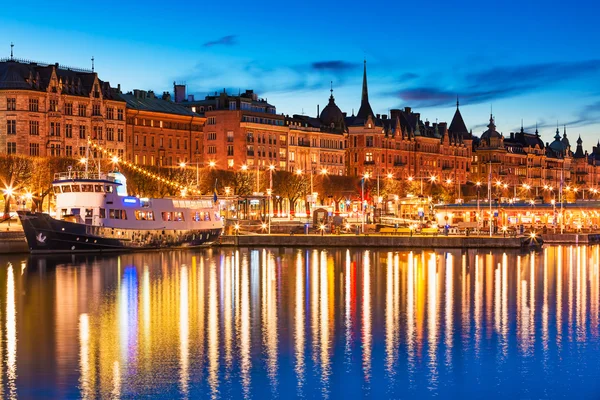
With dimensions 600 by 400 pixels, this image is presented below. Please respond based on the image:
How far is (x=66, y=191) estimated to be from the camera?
77.6 metres

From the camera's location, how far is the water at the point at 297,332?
97.7 ft

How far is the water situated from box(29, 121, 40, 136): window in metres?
47.3

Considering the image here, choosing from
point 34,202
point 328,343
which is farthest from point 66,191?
point 328,343

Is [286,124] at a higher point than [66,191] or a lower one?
higher

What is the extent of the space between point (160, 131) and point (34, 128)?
22247mm

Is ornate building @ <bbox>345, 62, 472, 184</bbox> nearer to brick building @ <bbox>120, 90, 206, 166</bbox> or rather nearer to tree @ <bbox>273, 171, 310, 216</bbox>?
tree @ <bbox>273, 171, 310, 216</bbox>

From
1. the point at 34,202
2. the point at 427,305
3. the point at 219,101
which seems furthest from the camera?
the point at 219,101

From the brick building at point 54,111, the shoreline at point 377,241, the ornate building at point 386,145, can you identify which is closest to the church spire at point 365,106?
the ornate building at point 386,145

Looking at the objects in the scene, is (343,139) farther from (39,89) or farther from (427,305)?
(427,305)

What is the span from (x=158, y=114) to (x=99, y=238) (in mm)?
53660

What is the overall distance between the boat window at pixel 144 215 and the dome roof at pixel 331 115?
94965 millimetres

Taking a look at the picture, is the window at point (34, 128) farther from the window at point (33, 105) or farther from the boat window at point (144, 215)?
the boat window at point (144, 215)

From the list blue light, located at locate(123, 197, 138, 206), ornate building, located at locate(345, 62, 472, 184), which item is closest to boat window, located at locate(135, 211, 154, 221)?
blue light, located at locate(123, 197, 138, 206)

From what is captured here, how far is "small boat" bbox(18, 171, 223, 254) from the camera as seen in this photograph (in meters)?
74.3
